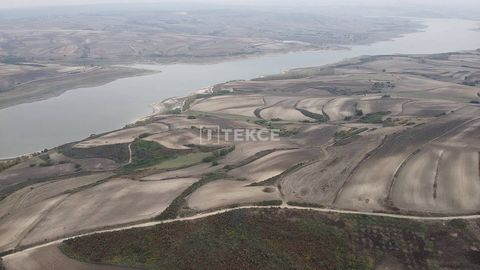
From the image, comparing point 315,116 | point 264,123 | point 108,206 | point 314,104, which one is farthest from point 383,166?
point 314,104

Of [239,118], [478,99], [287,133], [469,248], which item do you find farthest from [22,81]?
[469,248]

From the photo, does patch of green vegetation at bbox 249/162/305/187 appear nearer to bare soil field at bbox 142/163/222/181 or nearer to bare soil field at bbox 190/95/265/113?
bare soil field at bbox 142/163/222/181

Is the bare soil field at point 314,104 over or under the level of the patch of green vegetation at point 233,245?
over

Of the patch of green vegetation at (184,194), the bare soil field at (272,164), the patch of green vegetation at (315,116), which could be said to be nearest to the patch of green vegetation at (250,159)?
the bare soil field at (272,164)

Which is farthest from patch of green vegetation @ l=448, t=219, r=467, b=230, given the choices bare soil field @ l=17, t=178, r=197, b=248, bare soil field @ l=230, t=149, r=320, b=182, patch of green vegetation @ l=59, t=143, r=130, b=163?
patch of green vegetation @ l=59, t=143, r=130, b=163

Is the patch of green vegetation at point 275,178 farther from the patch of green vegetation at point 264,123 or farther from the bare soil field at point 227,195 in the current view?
the patch of green vegetation at point 264,123

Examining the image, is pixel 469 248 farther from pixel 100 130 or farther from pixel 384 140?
pixel 100 130
